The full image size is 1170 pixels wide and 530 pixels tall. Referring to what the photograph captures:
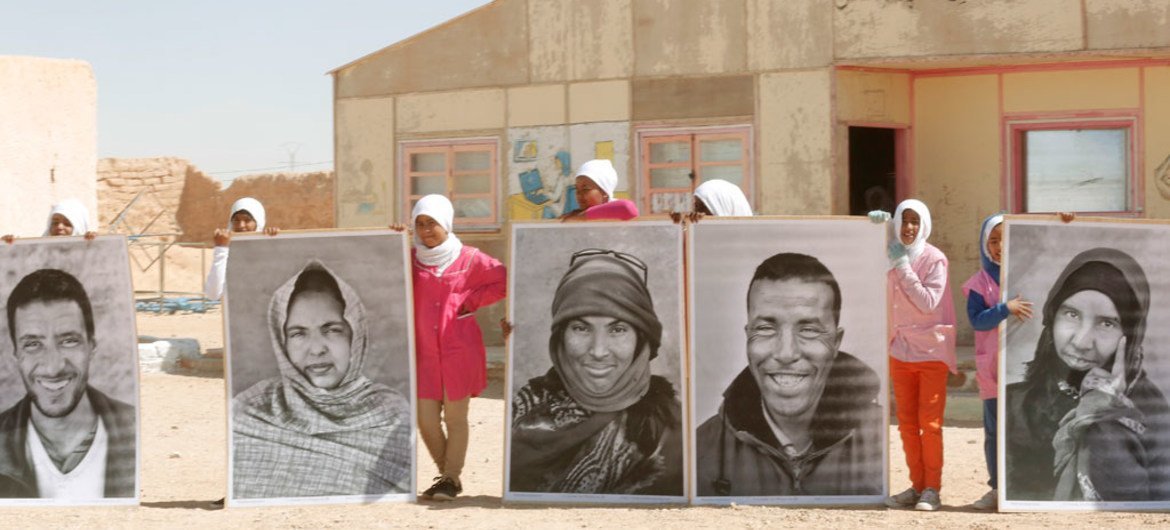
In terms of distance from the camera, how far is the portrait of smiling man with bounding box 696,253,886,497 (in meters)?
8.11

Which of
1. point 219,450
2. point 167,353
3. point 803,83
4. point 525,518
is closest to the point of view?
point 525,518

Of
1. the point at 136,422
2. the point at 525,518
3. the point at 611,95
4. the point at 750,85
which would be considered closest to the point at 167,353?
the point at 611,95

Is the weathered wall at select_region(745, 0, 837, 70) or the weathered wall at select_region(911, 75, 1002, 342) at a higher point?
the weathered wall at select_region(745, 0, 837, 70)

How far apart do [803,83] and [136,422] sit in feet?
24.0

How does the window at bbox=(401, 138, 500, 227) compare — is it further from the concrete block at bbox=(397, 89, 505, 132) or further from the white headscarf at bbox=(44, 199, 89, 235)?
the white headscarf at bbox=(44, 199, 89, 235)

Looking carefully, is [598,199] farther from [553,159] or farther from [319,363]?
[553,159]

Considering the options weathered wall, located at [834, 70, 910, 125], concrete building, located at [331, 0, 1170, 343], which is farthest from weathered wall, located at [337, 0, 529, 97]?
weathered wall, located at [834, 70, 910, 125]

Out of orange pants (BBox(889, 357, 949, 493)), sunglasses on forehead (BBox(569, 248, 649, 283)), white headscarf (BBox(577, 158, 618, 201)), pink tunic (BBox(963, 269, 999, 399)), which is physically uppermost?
white headscarf (BBox(577, 158, 618, 201))

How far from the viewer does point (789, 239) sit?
823cm

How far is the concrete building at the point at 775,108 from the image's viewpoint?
13984 mm

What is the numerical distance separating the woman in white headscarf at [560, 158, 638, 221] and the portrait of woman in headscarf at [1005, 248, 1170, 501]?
199cm

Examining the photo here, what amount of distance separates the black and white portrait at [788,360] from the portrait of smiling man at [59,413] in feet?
9.47

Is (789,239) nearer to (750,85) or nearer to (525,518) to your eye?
(525,518)

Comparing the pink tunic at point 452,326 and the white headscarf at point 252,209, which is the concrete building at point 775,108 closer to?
the pink tunic at point 452,326
